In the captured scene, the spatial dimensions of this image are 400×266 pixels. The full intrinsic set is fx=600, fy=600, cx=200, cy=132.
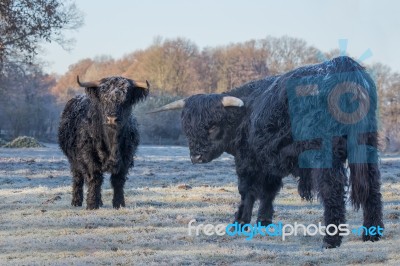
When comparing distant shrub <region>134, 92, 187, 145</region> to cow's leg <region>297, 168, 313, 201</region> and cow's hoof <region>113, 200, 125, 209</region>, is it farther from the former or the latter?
cow's leg <region>297, 168, 313, 201</region>

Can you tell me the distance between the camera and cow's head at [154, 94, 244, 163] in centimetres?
732

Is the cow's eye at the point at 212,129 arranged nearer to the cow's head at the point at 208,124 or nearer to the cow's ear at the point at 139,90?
the cow's head at the point at 208,124

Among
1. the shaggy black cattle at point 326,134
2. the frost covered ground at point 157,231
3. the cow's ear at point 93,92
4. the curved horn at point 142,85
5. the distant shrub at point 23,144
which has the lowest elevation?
the frost covered ground at point 157,231

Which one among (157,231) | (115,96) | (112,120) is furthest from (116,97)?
(157,231)

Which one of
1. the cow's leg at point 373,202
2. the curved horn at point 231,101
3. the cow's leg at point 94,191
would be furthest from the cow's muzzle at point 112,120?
the cow's leg at point 373,202

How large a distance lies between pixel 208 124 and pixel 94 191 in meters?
2.77

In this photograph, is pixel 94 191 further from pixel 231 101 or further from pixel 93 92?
pixel 231 101

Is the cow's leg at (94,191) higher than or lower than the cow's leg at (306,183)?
lower

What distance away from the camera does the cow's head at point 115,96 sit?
887 centimetres

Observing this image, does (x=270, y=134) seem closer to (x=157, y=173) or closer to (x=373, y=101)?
(x=373, y=101)

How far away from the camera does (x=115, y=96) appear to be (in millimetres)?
8883

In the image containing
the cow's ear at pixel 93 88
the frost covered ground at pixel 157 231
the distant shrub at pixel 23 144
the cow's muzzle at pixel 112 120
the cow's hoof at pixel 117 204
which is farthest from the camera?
the distant shrub at pixel 23 144

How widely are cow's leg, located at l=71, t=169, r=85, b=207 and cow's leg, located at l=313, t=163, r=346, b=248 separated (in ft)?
16.7

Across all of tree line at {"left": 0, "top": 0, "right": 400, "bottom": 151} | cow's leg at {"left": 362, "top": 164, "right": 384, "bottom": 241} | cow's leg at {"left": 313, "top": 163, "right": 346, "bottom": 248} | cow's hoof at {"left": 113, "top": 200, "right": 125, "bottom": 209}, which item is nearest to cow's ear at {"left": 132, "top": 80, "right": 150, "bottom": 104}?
cow's hoof at {"left": 113, "top": 200, "right": 125, "bottom": 209}
